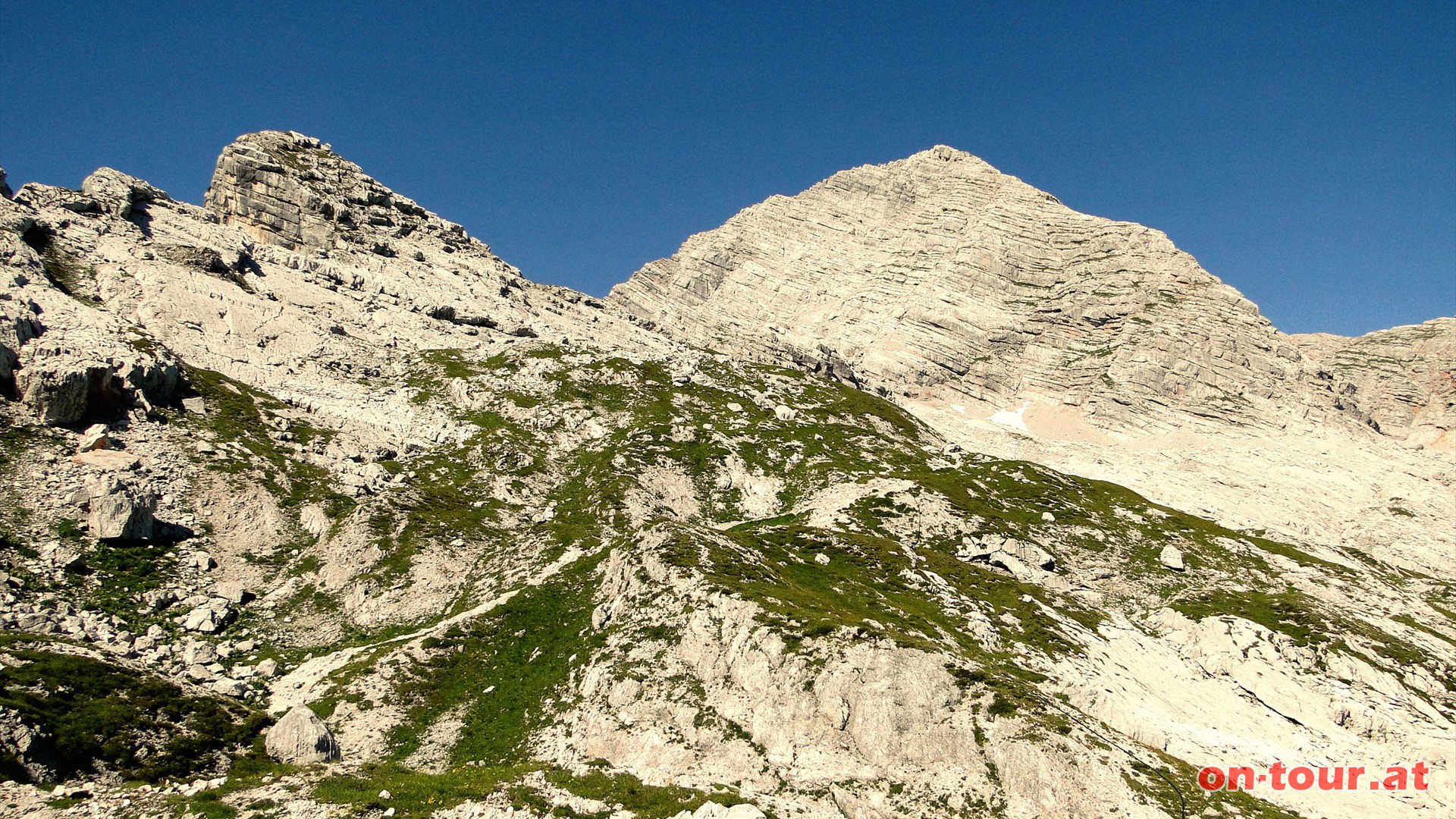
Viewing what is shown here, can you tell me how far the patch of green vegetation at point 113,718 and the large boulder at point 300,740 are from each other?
1.36m

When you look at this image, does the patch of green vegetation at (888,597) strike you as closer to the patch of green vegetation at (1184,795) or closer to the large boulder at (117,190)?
the patch of green vegetation at (1184,795)

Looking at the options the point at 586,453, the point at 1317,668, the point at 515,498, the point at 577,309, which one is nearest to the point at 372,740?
the point at 515,498

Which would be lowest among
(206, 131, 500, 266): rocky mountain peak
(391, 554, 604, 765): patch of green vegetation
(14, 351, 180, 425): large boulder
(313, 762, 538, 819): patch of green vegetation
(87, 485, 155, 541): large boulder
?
(313, 762, 538, 819): patch of green vegetation

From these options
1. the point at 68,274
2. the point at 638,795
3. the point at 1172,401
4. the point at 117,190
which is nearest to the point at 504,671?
the point at 638,795

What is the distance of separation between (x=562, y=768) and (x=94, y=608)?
3092 cm

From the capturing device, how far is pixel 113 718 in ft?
95.2

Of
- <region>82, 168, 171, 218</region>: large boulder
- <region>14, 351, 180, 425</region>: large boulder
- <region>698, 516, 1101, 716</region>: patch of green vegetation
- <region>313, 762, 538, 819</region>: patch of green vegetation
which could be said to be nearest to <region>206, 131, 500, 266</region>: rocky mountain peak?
<region>82, 168, 171, 218</region>: large boulder

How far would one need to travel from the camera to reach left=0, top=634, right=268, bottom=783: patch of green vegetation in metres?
27.0

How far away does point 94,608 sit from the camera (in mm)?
41312

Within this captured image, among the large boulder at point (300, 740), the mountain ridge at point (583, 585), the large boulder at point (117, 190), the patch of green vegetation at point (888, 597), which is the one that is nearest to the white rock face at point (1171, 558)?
the mountain ridge at point (583, 585)

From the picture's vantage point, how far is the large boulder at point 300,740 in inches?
1251

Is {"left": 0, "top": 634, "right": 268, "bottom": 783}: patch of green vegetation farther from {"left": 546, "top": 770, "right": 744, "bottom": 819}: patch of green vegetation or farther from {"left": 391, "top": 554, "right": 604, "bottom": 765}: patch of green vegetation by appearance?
{"left": 546, "top": 770, "right": 744, "bottom": 819}: patch of green vegetation

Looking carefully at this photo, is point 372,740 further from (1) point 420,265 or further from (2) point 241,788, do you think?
(1) point 420,265

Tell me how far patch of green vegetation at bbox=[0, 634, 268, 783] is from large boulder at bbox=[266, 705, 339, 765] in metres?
1.36
